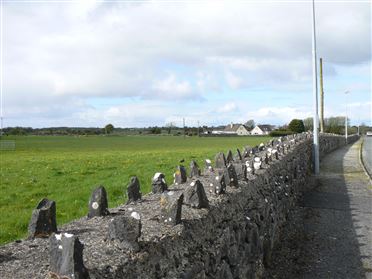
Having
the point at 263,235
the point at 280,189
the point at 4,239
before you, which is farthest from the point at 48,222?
the point at 280,189

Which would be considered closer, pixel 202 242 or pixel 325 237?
pixel 202 242

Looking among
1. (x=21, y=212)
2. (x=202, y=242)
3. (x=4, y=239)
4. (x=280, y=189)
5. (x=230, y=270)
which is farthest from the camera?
(x=21, y=212)

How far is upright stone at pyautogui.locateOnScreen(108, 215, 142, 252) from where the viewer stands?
266cm

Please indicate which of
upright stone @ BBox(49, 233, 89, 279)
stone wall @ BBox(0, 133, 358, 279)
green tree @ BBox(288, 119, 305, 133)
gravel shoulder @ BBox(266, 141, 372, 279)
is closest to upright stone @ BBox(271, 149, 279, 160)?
gravel shoulder @ BBox(266, 141, 372, 279)

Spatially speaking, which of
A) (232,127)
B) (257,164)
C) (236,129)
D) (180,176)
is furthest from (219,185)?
(232,127)

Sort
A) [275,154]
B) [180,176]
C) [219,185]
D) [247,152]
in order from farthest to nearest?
[275,154]
[247,152]
[180,176]
[219,185]

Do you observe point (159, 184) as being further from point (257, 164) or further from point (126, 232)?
point (257, 164)

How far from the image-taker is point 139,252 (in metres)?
2.66

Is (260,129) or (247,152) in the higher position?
(247,152)

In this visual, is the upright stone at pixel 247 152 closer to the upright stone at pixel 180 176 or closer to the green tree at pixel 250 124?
the upright stone at pixel 180 176

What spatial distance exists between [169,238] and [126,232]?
1.46 ft

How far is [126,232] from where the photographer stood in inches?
106

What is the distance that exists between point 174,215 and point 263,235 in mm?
3037

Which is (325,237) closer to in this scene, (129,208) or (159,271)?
(129,208)
